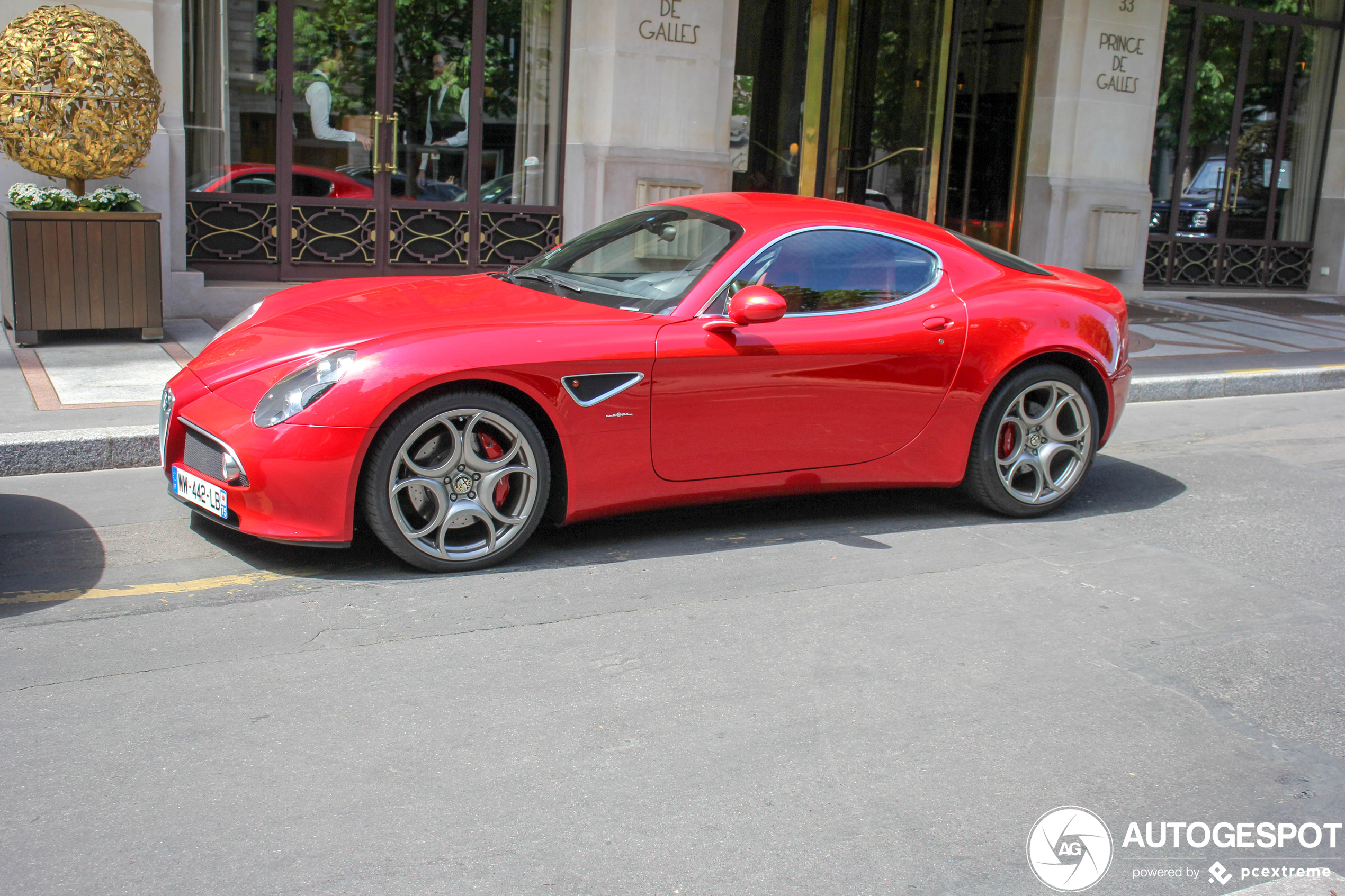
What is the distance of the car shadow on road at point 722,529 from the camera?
444 centimetres

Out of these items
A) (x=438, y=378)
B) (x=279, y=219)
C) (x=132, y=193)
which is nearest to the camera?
(x=438, y=378)

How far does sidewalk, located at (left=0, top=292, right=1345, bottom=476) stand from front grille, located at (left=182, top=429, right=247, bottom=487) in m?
1.55

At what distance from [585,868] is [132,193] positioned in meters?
6.98

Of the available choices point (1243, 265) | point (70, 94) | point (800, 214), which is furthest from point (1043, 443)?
point (1243, 265)

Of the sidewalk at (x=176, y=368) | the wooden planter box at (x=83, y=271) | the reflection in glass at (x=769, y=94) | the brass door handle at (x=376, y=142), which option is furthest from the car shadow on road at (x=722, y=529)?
the reflection in glass at (x=769, y=94)

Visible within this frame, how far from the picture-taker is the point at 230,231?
1010cm

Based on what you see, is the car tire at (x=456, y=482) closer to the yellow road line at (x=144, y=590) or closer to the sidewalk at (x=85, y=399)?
the yellow road line at (x=144, y=590)

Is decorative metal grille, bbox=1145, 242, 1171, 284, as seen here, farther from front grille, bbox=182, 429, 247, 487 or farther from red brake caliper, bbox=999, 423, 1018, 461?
front grille, bbox=182, 429, 247, 487

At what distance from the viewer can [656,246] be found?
5.22 meters

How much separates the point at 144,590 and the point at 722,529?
7.33ft

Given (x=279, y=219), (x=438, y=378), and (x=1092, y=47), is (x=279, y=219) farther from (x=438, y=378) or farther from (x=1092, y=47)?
(x=1092, y=47)

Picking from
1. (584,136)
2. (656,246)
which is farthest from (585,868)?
(584,136)

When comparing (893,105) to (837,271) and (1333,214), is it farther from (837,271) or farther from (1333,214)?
(837,271)

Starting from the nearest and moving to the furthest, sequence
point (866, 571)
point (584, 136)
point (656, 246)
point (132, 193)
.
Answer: point (866, 571)
point (656, 246)
point (132, 193)
point (584, 136)
